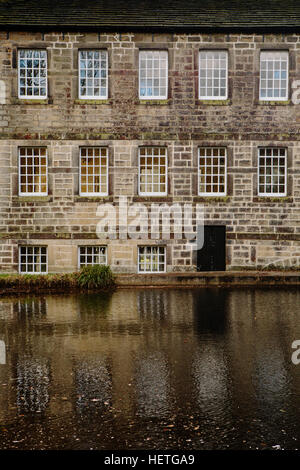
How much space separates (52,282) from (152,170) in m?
6.62

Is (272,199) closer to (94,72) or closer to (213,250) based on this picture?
(213,250)

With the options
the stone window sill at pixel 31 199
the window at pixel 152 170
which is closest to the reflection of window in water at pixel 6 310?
the stone window sill at pixel 31 199

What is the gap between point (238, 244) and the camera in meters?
21.9

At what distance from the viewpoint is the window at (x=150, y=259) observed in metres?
22.0

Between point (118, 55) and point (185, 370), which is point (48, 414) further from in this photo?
point (118, 55)

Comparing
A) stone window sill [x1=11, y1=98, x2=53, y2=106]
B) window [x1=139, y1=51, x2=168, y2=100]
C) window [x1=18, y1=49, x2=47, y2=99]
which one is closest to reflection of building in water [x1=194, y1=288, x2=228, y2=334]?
window [x1=139, y1=51, x2=168, y2=100]

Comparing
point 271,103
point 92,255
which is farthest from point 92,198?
point 271,103

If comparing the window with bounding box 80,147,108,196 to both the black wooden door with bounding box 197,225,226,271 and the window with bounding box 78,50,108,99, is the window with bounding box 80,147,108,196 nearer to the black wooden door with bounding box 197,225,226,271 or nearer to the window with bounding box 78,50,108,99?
the window with bounding box 78,50,108,99

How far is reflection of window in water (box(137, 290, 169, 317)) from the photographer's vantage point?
45.9 ft

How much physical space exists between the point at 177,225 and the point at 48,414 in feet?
51.0

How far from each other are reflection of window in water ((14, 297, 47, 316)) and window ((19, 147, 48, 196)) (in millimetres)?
6787

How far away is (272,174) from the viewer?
2216 centimetres

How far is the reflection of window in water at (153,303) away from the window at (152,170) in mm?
5370

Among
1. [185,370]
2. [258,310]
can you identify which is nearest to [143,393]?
[185,370]
